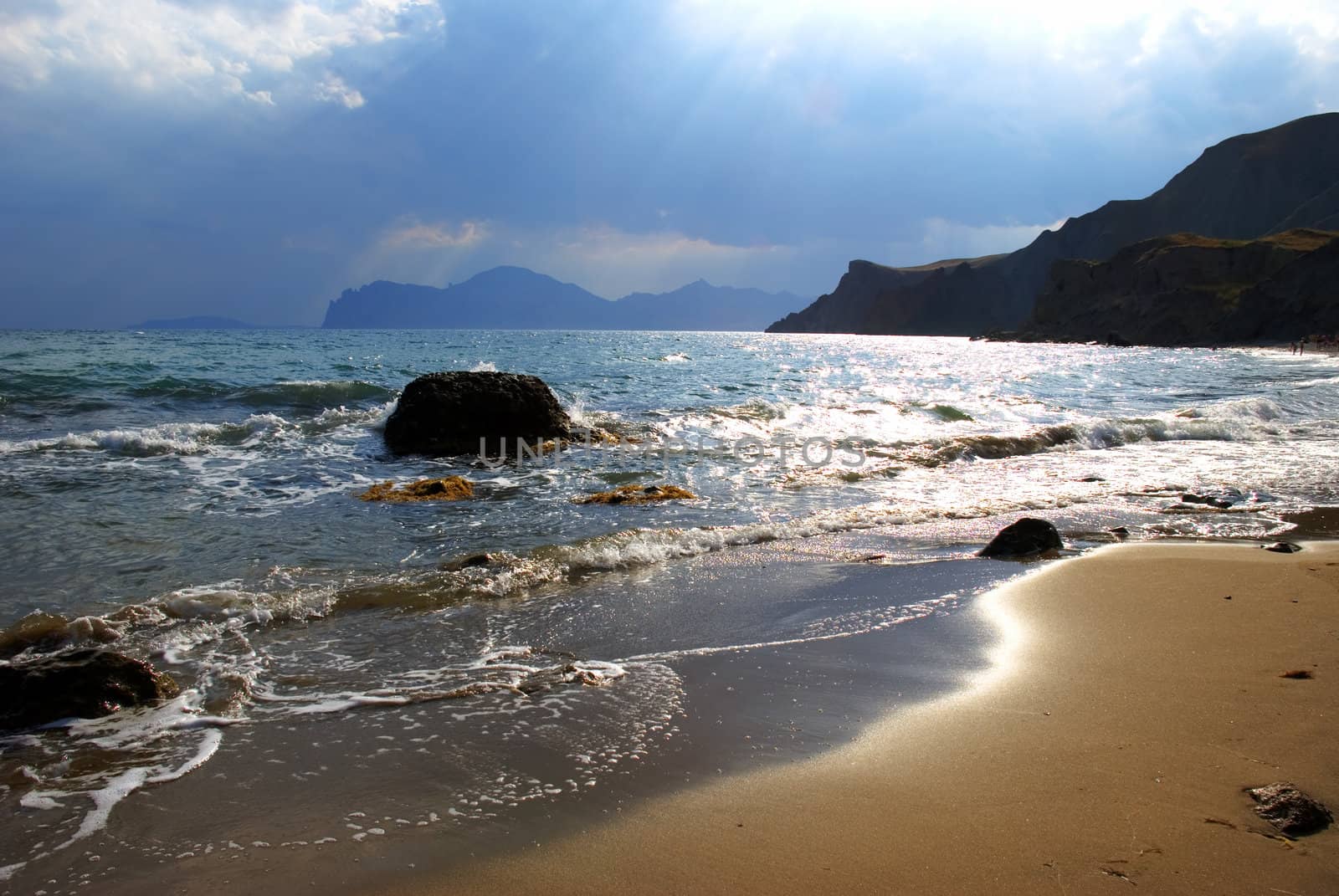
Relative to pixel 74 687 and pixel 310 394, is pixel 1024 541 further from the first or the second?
pixel 310 394

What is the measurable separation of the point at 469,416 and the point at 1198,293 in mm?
104872

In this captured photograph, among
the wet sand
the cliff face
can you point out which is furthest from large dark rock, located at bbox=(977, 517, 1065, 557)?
the cliff face

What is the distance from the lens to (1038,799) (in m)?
2.89

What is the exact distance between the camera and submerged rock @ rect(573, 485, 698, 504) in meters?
9.88

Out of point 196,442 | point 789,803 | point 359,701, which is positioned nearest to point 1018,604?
point 789,803

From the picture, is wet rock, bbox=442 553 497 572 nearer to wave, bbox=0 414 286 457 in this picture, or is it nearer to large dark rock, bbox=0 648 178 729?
large dark rock, bbox=0 648 178 729

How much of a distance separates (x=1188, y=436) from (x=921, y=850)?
685 inches

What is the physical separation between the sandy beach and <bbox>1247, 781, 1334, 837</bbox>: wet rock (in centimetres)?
5

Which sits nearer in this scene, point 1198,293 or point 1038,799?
point 1038,799

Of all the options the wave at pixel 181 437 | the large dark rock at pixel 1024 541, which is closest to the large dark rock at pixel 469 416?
the wave at pixel 181 437

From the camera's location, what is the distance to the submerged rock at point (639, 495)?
9875 millimetres

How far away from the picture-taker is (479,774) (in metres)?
3.25

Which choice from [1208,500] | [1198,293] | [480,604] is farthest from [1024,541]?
[1198,293]

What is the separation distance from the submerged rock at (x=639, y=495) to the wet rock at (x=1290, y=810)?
7482 mm
